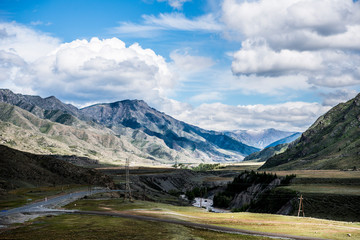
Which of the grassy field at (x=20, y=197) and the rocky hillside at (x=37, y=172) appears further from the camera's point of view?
the rocky hillside at (x=37, y=172)

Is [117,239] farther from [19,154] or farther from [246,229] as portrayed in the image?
[19,154]

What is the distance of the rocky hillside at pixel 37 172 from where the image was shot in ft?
483

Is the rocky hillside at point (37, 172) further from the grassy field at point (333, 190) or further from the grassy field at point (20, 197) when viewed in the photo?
the grassy field at point (333, 190)

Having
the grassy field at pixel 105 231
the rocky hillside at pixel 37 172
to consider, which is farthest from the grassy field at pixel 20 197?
the grassy field at pixel 105 231

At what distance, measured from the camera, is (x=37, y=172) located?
163875 mm

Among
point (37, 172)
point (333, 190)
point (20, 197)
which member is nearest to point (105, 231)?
point (20, 197)

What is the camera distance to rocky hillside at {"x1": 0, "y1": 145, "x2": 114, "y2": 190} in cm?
14725

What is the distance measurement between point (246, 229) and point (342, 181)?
397 ft

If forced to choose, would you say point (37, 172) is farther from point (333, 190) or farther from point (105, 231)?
point (333, 190)

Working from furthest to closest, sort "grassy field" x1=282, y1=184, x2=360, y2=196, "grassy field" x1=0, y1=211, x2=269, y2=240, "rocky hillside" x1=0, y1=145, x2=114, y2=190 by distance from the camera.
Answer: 1. "rocky hillside" x1=0, y1=145, x2=114, y2=190
2. "grassy field" x1=282, y1=184, x2=360, y2=196
3. "grassy field" x1=0, y1=211, x2=269, y2=240

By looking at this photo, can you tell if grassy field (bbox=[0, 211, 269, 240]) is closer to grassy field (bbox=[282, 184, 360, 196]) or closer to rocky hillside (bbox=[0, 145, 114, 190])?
grassy field (bbox=[282, 184, 360, 196])

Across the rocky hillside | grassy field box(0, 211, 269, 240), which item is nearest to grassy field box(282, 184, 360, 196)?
grassy field box(0, 211, 269, 240)

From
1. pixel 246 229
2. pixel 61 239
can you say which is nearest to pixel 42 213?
pixel 61 239

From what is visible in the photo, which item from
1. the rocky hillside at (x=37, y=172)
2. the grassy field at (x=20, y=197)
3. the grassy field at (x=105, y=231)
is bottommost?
the grassy field at (x=20, y=197)
